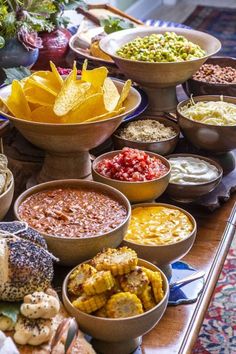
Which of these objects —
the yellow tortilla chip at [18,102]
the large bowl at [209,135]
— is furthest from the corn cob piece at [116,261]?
the large bowl at [209,135]

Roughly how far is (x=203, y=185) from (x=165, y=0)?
17.5ft

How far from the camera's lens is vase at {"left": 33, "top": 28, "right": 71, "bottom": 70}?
2.02 metres

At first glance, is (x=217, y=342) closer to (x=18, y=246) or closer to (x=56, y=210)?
(x=56, y=210)

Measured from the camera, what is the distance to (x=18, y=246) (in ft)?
3.31

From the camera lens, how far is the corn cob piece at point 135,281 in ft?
3.30

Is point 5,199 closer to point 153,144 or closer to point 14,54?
point 153,144

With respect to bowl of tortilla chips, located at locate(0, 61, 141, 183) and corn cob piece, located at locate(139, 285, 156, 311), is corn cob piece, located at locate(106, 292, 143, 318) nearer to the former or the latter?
corn cob piece, located at locate(139, 285, 156, 311)

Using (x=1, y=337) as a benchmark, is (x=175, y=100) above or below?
below

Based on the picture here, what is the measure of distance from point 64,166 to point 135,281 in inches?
20.7

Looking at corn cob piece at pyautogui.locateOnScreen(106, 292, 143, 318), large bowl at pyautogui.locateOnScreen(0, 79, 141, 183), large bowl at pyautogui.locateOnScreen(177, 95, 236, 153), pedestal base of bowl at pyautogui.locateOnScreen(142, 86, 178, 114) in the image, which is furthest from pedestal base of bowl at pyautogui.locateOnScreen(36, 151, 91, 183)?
corn cob piece at pyautogui.locateOnScreen(106, 292, 143, 318)

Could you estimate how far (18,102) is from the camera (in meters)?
1.45

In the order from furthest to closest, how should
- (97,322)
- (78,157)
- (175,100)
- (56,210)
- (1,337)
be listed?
(175,100) → (78,157) → (56,210) → (97,322) → (1,337)

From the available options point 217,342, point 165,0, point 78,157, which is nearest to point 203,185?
point 78,157

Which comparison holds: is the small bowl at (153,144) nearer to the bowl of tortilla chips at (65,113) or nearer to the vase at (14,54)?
the bowl of tortilla chips at (65,113)
